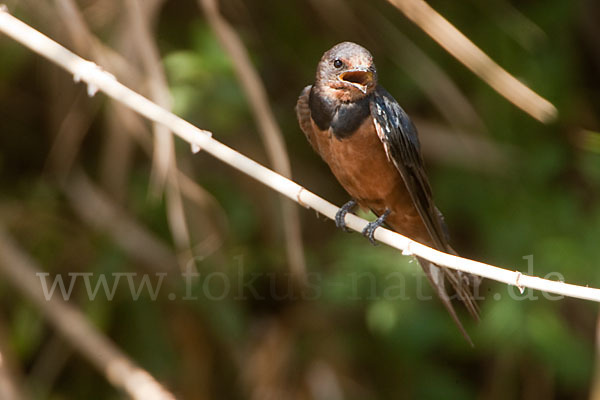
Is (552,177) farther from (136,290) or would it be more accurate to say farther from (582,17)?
(136,290)

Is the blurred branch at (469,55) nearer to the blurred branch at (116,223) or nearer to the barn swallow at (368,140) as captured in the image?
the barn swallow at (368,140)

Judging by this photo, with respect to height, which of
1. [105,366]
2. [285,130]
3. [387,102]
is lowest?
[105,366]

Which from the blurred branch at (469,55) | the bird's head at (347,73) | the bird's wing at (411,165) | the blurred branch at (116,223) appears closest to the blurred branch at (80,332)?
the blurred branch at (116,223)

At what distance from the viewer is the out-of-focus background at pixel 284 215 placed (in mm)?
3428

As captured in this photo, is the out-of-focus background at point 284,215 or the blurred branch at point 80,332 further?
the out-of-focus background at point 284,215

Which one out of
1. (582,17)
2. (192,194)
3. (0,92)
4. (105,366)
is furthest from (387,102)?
(0,92)

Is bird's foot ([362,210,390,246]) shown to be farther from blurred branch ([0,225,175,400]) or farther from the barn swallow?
blurred branch ([0,225,175,400])

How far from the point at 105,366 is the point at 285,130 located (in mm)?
1404

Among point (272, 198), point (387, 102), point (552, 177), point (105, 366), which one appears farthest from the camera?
point (272, 198)

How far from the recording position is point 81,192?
379 centimetres

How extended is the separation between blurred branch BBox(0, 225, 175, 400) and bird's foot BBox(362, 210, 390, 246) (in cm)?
110

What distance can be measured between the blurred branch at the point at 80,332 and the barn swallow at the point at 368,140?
1.13 m

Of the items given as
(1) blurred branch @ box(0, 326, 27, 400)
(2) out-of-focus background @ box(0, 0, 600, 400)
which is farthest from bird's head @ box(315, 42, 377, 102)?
(1) blurred branch @ box(0, 326, 27, 400)

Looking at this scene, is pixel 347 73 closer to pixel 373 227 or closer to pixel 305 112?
pixel 305 112
